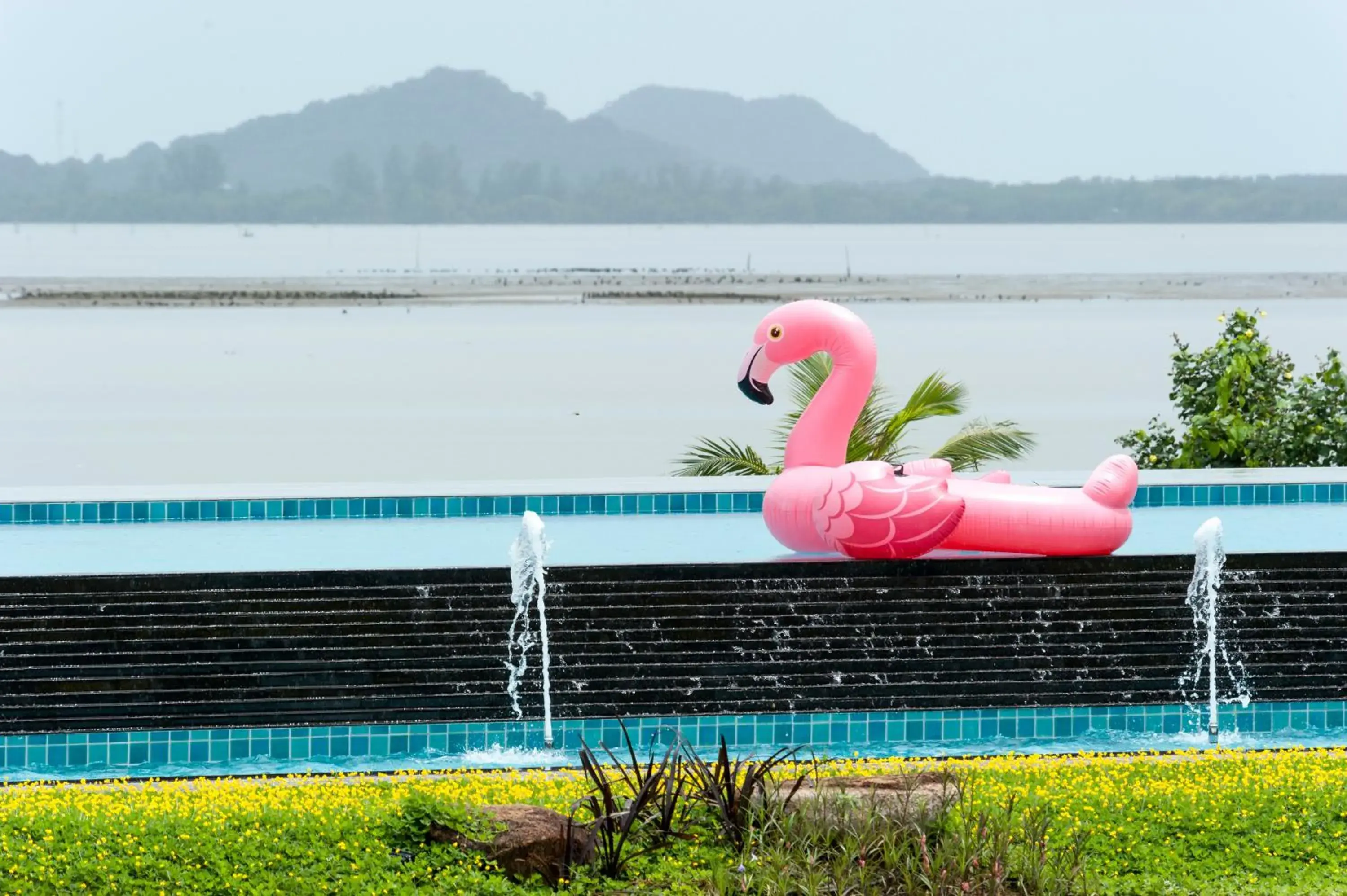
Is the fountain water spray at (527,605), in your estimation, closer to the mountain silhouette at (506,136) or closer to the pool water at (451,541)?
the pool water at (451,541)

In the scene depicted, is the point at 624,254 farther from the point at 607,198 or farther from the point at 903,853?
the point at 903,853

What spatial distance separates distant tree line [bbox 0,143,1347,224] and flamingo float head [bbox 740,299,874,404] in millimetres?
62271

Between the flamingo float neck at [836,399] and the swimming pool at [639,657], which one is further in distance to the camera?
the flamingo float neck at [836,399]

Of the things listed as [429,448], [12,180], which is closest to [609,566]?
[429,448]

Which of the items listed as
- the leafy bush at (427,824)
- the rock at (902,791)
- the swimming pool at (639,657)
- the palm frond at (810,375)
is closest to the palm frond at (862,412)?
the palm frond at (810,375)

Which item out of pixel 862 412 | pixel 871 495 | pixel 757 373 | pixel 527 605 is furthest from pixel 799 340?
pixel 862 412

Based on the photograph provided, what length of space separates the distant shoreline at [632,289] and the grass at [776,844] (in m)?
42.1

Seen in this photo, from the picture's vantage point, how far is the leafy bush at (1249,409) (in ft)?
34.4

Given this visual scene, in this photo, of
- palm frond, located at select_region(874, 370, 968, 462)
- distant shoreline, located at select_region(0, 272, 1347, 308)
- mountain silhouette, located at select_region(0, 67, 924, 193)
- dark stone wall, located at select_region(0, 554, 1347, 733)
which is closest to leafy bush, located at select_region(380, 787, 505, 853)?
dark stone wall, located at select_region(0, 554, 1347, 733)

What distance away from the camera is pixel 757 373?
24.5ft

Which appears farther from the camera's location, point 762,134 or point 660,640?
point 762,134

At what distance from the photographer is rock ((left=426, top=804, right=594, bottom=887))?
464 centimetres

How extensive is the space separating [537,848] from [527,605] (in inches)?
89.0

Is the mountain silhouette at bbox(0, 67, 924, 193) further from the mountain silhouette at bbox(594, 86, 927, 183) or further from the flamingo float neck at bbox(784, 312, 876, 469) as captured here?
the flamingo float neck at bbox(784, 312, 876, 469)
